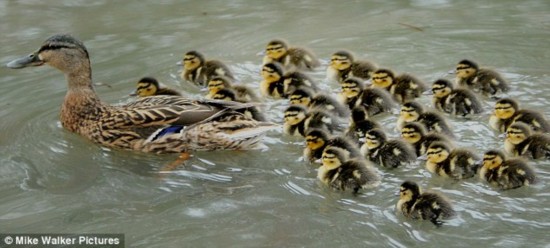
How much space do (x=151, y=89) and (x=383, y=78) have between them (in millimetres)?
1430

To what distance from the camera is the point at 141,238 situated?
401cm

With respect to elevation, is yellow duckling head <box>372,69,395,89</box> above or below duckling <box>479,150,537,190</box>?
above

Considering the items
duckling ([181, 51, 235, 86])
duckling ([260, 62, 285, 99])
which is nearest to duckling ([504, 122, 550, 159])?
duckling ([260, 62, 285, 99])

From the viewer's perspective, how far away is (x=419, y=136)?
15.9 feet

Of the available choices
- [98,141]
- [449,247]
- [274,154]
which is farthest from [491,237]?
[98,141]

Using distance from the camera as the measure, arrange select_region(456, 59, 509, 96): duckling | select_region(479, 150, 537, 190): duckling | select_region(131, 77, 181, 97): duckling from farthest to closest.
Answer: select_region(131, 77, 181, 97): duckling, select_region(456, 59, 509, 96): duckling, select_region(479, 150, 537, 190): duckling

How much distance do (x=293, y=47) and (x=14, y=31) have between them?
2.34m

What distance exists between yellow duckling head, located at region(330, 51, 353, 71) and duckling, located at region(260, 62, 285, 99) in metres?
0.36

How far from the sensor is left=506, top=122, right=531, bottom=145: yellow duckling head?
4.68 meters

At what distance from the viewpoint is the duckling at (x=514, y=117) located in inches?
194

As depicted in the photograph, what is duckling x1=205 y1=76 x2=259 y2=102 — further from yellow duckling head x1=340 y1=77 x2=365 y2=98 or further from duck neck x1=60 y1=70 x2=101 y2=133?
duck neck x1=60 y1=70 x2=101 y2=133

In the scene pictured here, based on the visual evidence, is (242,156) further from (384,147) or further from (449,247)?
(449,247)

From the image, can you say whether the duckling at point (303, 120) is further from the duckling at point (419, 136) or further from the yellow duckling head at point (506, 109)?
the yellow duckling head at point (506, 109)

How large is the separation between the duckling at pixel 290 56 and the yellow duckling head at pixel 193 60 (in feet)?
1.45
